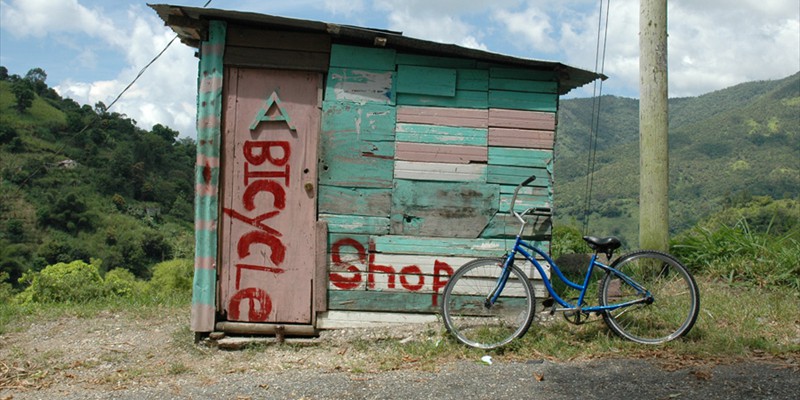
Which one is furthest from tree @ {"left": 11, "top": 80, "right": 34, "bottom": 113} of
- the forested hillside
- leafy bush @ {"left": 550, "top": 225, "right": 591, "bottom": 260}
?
leafy bush @ {"left": 550, "top": 225, "right": 591, "bottom": 260}

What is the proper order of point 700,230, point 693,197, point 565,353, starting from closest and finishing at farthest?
point 565,353
point 700,230
point 693,197

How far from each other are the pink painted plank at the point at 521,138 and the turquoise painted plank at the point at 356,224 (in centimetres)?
124

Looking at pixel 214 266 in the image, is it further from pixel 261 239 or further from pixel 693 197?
pixel 693 197

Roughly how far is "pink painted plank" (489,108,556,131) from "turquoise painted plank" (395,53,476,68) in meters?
0.49

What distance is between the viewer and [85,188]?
51.9m

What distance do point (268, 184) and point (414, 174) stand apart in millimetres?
1326

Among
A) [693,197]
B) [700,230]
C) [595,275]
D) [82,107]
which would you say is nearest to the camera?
[595,275]

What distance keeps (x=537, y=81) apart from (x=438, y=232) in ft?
5.49

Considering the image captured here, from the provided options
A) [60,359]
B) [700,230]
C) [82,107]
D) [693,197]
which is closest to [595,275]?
[700,230]

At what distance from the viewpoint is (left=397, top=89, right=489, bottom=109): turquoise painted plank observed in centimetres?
573

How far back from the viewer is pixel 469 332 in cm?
544

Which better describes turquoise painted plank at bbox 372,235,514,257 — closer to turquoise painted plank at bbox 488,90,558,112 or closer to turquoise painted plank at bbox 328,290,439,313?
turquoise painted plank at bbox 328,290,439,313

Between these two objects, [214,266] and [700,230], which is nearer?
[214,266]

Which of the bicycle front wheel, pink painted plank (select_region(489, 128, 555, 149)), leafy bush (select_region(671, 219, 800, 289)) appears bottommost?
the bicycle front wheel
